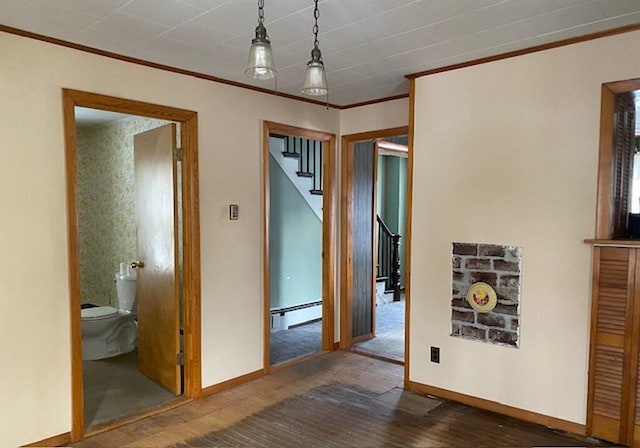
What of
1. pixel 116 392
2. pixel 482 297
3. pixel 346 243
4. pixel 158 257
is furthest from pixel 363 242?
pixel 116 392

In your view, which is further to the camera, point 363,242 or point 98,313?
point 363,242

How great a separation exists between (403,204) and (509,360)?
193 inches

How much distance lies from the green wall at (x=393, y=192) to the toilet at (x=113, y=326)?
14.8 feet

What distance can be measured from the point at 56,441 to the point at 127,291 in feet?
6.67

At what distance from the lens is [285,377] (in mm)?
3691

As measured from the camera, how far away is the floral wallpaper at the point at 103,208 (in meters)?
4.77

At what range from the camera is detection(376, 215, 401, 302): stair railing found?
6.89 meters

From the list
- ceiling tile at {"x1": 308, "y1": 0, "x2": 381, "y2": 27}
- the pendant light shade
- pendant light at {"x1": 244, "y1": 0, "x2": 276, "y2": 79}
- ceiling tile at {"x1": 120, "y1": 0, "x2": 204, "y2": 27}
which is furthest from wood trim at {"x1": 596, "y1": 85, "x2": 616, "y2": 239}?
ceiling tile at {"x1": 120, "y1": 0, "x2": 204, "y2": 27}

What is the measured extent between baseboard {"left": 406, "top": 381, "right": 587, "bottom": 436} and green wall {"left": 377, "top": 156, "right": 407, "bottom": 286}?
4.40m

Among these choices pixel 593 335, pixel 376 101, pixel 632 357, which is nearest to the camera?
pixel 632 357

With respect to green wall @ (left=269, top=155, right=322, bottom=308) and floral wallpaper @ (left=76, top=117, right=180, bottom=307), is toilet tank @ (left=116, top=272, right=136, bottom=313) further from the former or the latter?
green wall @ (left=269, top=155, right=322, bottom=308)

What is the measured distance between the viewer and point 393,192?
25.3 feet

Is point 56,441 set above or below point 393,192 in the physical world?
below

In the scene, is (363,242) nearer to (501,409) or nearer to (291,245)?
(291,245)
